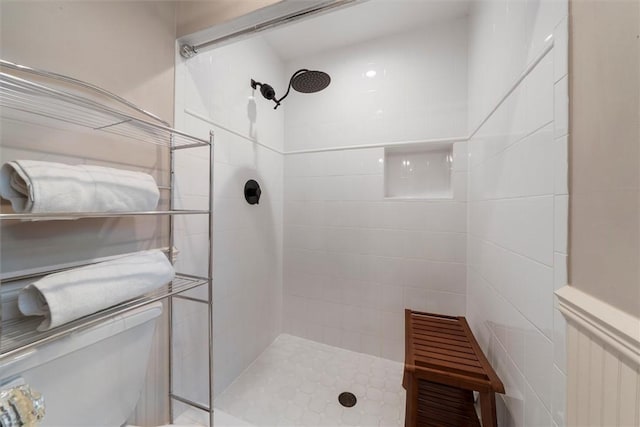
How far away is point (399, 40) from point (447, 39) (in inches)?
11.9

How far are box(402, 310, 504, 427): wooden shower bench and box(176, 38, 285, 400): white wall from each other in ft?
3.27

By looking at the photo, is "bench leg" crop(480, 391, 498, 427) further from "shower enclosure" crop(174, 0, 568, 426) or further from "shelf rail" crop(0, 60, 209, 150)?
"shelf rail" crop(0, 60, 209, 150)

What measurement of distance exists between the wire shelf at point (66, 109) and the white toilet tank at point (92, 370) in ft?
1.99

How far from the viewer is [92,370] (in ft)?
2.12

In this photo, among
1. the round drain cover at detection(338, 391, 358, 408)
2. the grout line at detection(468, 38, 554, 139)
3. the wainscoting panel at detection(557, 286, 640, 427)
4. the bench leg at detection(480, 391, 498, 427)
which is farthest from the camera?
the round drain cover at detection(338, 391, 358, 408)

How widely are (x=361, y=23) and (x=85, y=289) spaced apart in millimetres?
1917

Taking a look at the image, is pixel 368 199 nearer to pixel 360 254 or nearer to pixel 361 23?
pixel 360 254

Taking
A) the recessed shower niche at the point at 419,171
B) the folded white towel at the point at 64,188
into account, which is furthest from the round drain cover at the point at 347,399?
the folded white towel at the point at 64,188

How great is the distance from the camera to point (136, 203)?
28.6 inches

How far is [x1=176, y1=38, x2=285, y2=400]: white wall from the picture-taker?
1.12 metres

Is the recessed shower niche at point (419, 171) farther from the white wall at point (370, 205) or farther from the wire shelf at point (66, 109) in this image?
the wire shelf at point (66, 109)

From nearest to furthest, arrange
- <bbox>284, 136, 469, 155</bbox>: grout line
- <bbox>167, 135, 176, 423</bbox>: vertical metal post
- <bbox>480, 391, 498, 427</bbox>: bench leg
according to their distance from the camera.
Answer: <bbox>480, 391, 498, 427</bbox>: bench leg
<bbox>167, 135, 176, 423</bbox>: vertical metal post
<bbox>284, 136, 469, 155</bbox>: grout line

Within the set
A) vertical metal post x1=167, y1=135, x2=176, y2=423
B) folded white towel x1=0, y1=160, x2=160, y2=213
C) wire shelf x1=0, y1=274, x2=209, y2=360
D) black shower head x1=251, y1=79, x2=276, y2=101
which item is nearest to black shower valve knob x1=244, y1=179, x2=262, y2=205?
vertical metal post x1=167, y1=135, x2=176, y2=423

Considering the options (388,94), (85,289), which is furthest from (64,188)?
(388,94)
